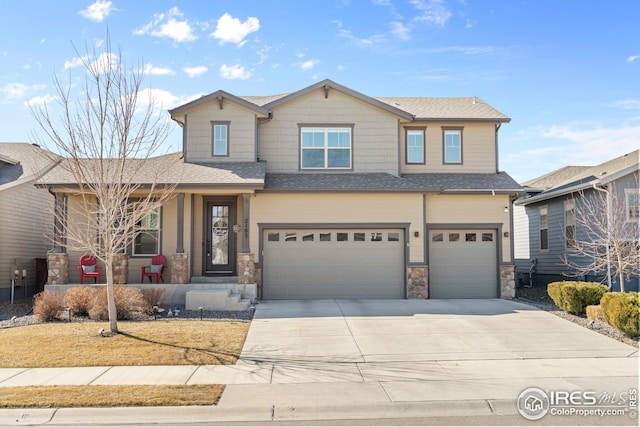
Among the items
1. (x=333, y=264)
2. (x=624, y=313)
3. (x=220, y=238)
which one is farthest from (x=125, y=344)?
(x=624, y=313)

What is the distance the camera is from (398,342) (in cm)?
1070

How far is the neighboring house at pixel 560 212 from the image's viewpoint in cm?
1750

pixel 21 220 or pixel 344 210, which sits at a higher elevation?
pixel 344 210

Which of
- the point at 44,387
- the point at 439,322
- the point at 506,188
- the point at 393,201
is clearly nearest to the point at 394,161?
the point at 393,201

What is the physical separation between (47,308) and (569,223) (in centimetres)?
1745

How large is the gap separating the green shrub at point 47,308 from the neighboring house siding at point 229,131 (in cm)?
626

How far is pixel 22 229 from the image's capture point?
1883 cm

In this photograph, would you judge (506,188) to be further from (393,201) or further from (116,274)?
(116,274)

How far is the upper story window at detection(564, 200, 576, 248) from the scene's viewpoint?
746 inches

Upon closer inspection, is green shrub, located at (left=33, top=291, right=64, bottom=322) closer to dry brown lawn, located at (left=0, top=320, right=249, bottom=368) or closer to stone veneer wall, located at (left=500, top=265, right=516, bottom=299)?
dry brown lawn, located at (left=0, top=320, right=249, bottom=368)

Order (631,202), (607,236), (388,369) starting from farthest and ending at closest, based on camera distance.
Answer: (631,202)
(607,236)
(388,369)

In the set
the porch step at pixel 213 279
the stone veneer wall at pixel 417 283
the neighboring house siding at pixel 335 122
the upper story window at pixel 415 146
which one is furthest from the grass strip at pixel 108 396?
the upper story window at pixel 415 146

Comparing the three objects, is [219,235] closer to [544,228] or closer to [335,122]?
[335,122]

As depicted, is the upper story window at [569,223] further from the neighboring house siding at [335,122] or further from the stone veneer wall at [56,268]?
the stone veneer wall at [56,268]
